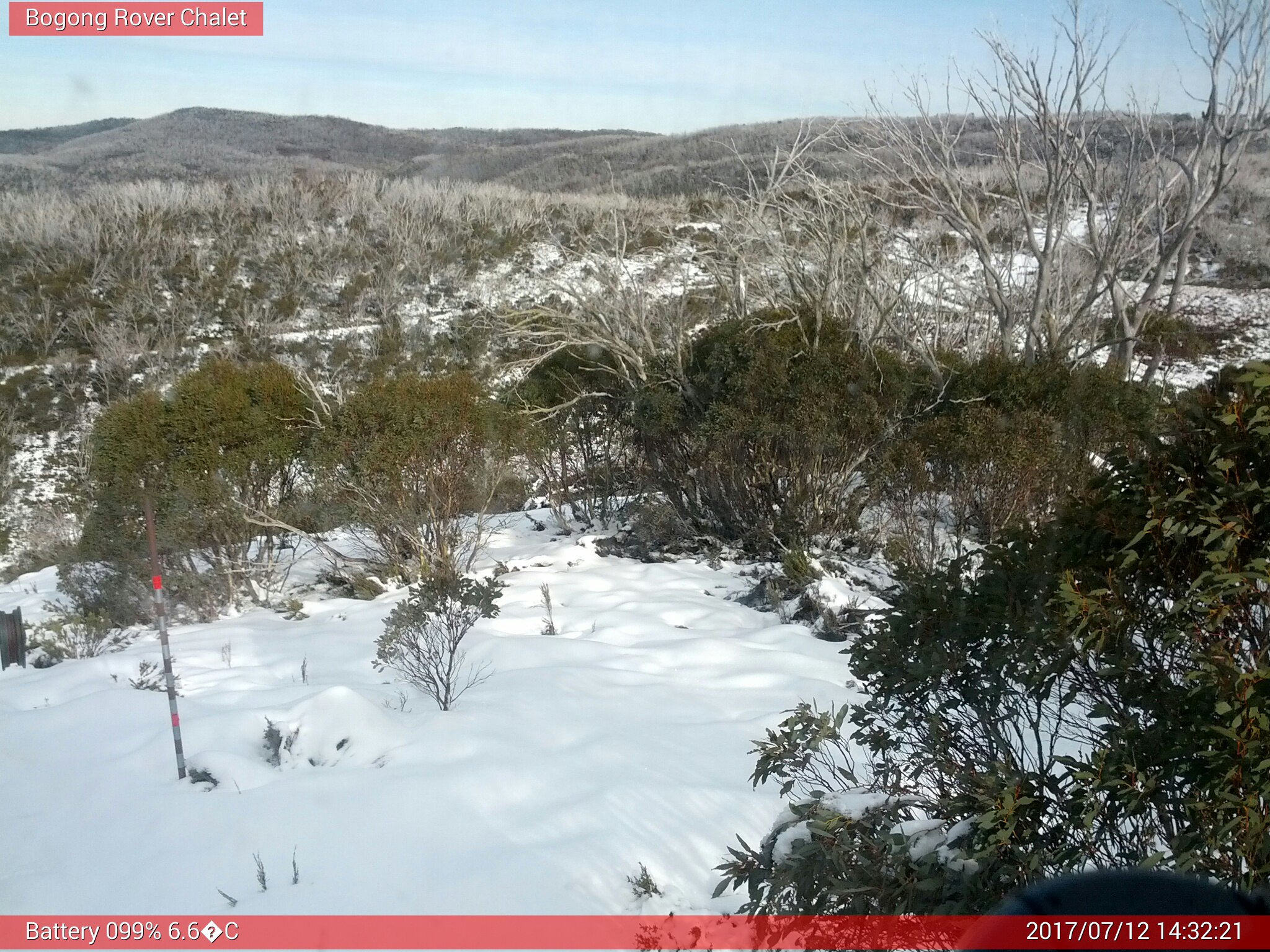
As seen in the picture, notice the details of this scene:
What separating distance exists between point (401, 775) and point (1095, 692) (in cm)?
284

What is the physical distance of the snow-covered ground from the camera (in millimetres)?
3119

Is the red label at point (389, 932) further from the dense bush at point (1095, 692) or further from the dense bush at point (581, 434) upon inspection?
the dense bush at point (581, 434)

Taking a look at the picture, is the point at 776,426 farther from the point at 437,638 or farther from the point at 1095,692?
the point at 1095,692

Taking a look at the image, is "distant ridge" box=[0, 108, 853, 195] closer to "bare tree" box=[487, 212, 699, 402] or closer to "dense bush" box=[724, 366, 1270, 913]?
"bare tree" box=[487, 212, 699, 402]

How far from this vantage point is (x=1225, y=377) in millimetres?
1846

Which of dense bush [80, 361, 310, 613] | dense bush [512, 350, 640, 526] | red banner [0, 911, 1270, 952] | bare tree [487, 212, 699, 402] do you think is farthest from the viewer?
dense bush [512, 350, 640, 526]

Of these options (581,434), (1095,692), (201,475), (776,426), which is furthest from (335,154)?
(1095,692)

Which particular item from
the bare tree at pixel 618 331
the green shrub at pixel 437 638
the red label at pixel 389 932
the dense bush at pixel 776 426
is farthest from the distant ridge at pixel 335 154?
the red label at pixel 389 932

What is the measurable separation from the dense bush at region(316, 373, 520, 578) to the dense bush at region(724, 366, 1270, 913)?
5326mm

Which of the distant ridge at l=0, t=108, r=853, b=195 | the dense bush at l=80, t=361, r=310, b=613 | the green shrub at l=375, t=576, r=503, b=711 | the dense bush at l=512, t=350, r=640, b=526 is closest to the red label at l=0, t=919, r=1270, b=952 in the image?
the green shrub at l=375, t=576, r=503, b=711

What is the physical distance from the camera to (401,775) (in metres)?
3.78

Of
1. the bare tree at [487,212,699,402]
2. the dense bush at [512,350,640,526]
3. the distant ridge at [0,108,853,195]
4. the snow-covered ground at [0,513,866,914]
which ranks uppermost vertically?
the distant ridge at [0,108,853,195]

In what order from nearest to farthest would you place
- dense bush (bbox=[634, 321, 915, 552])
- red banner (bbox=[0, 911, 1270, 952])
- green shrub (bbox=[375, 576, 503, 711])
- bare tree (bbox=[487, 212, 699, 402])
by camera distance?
red banner (bbox=[0, 911, 1270, 952]) → green shrub (bbox=[375, 576, 503, 711]) → dense bush (bbox=[634, 321, 915, 552]) → bare tree (bbox=[487, 212, 699, 402])

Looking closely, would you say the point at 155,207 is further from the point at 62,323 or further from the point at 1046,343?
the point at 1046,343
